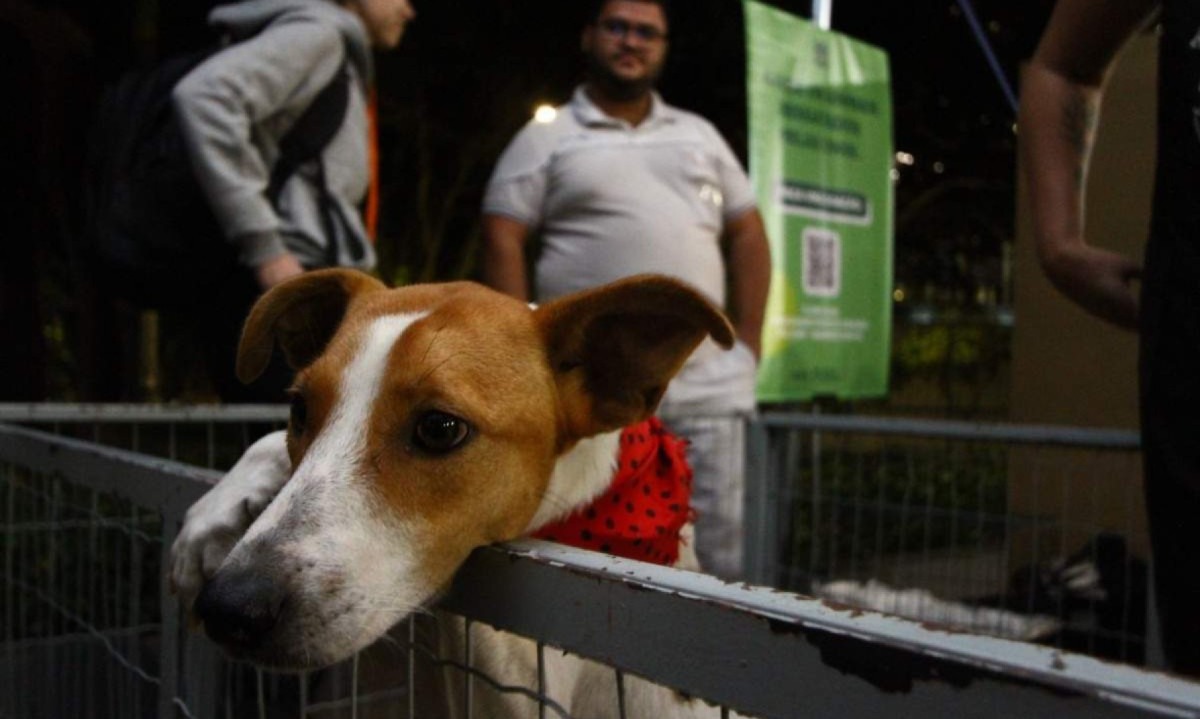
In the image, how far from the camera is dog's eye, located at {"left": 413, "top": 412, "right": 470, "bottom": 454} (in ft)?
4.65

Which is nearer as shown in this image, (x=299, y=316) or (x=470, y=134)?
(x=299, y=316)

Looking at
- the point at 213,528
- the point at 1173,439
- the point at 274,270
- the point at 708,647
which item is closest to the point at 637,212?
the point at 274,270

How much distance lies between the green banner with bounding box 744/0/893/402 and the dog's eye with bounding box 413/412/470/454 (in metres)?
2.79

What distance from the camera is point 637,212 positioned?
3.03 meters

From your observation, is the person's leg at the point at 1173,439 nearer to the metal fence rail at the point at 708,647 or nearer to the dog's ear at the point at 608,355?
the dog's ear at the point at 608,355

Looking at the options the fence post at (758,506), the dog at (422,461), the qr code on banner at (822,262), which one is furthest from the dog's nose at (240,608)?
the qr code on banner at (822,262)

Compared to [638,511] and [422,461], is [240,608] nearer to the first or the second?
[422,461]

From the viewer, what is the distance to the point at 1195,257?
4.76 feet

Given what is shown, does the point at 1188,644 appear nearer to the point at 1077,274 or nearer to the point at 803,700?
the point at 1077,274

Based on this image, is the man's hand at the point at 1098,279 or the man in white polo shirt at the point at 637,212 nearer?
the man's hand at the point at 1098,279

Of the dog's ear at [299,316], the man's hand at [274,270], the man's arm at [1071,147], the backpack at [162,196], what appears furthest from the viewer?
the backpack at [162,196]

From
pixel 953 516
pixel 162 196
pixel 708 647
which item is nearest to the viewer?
pixel 708 647

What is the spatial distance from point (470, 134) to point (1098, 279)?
806cm

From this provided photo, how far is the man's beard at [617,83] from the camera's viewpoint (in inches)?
126
